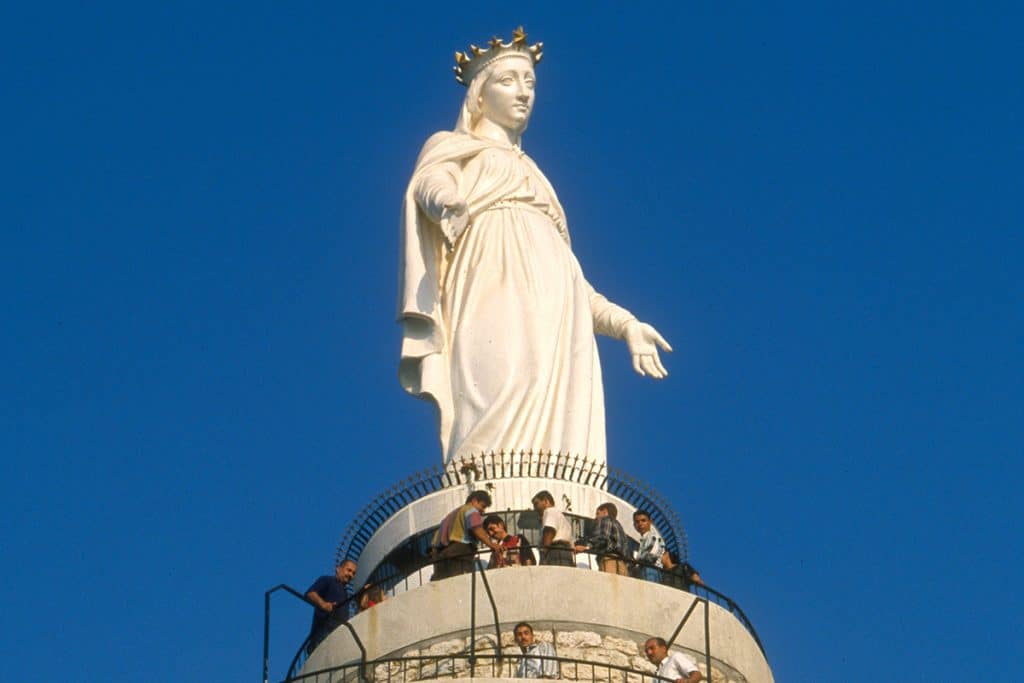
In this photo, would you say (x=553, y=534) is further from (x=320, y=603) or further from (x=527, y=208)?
(x=527, y=208)

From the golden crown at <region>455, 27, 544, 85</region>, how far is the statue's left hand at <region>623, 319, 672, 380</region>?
409cm

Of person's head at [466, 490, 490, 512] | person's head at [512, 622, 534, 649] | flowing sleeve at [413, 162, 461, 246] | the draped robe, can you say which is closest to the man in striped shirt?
person's head at [466, 490, 490, 512]

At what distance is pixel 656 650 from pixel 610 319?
26.6 feet

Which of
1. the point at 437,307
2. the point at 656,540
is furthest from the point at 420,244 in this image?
the point at 656,540

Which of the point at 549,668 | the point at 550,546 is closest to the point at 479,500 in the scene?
the point at 550,546

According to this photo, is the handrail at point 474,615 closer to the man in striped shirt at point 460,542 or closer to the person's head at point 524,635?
the person's head at point 524,635

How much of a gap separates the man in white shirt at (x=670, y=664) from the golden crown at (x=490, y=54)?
36.6 feet

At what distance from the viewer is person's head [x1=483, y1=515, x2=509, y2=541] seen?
25984 mm

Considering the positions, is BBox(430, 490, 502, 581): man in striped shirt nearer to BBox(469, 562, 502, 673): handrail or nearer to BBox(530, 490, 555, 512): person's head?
BBox(469, 562, 502, 673): handrail

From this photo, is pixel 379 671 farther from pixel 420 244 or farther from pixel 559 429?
pixel 420 244

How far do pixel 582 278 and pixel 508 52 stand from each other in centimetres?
377

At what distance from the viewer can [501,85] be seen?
33.6m

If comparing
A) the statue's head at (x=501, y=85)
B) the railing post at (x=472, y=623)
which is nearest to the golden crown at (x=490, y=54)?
the statue's head at (x=501, y=85)

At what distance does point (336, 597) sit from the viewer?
26.0 metres
